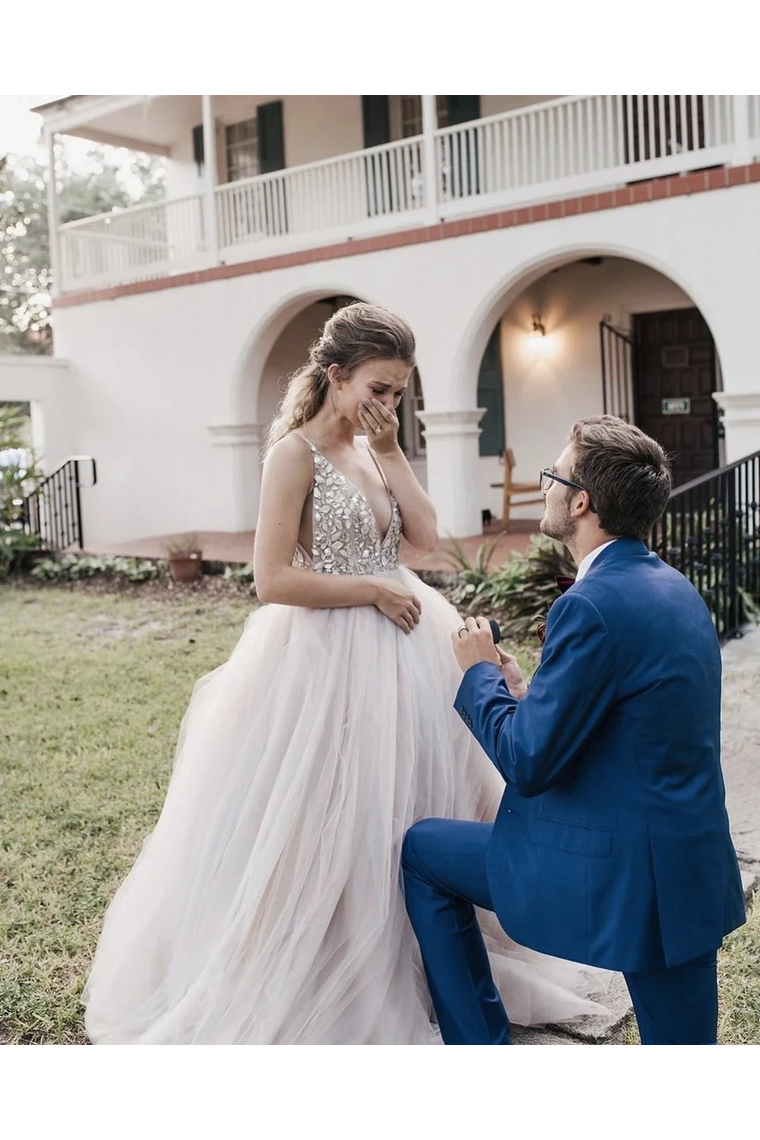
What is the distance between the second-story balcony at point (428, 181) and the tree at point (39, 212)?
13.4 metres

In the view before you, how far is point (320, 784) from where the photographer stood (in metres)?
2.60

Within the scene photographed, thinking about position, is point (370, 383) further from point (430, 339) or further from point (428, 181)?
point (428, 181)

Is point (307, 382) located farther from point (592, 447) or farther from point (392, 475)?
point (592, 447)

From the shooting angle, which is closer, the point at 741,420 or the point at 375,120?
the point at 741,420

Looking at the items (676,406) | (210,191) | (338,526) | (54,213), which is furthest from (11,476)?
(338,526)

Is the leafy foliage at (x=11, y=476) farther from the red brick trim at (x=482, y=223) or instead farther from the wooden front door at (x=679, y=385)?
the wooden front door at (x=679, y=385)

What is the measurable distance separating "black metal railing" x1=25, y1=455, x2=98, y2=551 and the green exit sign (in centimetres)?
667

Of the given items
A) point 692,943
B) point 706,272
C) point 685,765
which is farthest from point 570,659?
point 706,272

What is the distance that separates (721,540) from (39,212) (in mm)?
24818

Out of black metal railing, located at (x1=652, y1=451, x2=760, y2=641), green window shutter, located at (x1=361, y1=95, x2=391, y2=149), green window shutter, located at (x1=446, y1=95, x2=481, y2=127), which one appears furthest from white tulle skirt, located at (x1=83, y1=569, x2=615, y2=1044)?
green window shutter, located at (x1=361, y1=95, x2=391, y2=149)

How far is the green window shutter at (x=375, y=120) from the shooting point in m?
13.3

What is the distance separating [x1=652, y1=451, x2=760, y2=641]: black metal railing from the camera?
6508 mm

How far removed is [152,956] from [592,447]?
67.4 inches

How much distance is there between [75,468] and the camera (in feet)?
43.1
